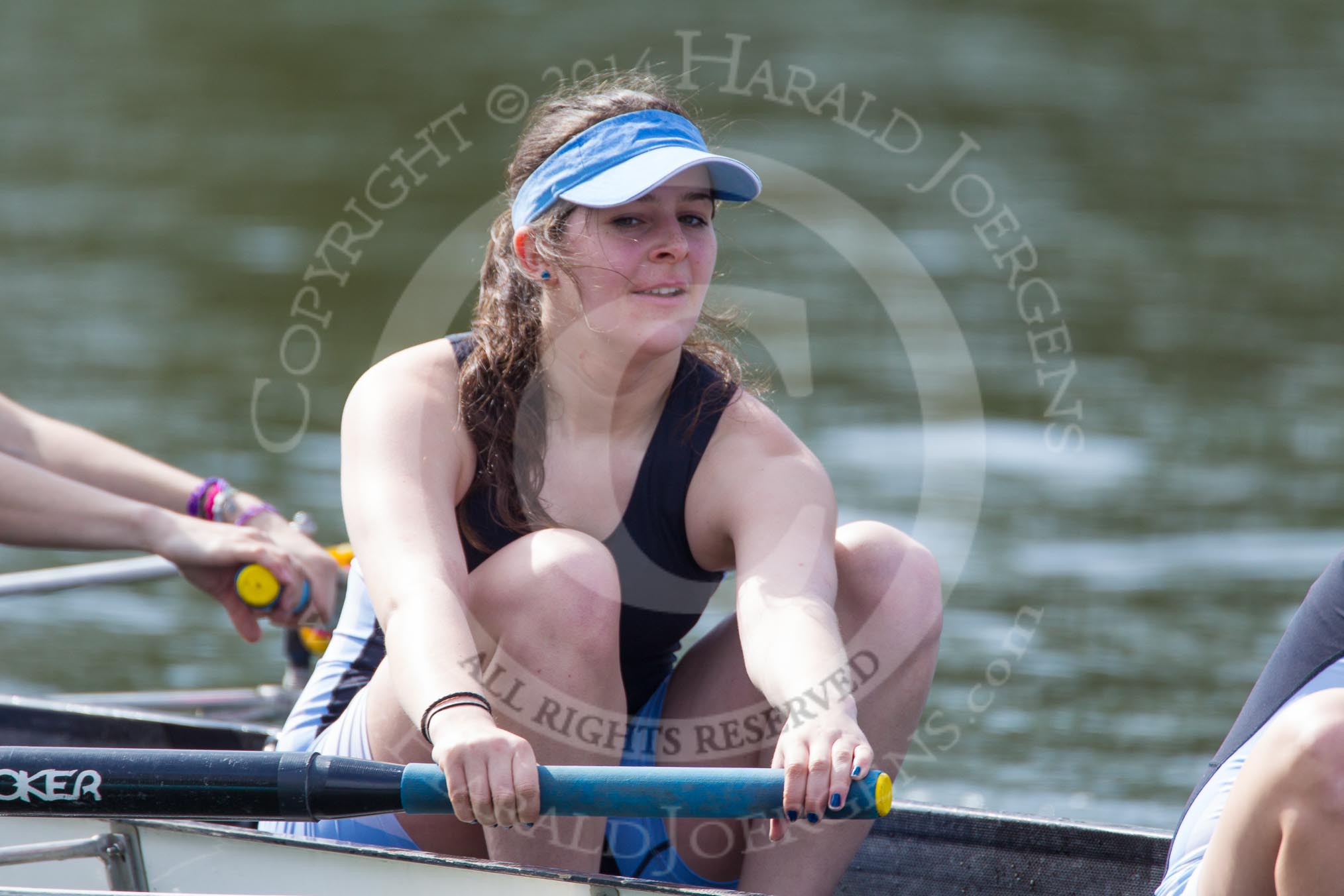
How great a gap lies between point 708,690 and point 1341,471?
173 inches

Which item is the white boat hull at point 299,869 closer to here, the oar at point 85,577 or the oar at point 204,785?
the oar at point 204,785

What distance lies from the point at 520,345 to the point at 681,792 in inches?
27.0

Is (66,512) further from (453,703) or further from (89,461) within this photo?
(453,703)

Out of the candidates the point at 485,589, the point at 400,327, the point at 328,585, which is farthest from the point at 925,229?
the point at 485,589

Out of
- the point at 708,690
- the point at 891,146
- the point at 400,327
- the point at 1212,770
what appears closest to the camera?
the point at 1212,770

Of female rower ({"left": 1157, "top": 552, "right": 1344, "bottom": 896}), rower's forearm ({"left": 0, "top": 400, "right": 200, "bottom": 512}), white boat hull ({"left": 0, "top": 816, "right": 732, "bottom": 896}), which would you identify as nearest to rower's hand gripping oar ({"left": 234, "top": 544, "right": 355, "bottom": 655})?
rower's forearm ({"left": 0, "top": 400, "right": 200, "bottom": 512})

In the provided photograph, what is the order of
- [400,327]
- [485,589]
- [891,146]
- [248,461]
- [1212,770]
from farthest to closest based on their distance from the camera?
[891,146]
[400,327]
[248,461]
[485,589]
[1212,770]

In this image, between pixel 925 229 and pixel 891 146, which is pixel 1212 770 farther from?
pixel 891 146

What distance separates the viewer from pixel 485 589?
76.2 inches

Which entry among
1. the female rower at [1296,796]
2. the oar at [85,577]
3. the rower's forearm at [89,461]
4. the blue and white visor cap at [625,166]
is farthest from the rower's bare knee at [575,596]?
the oar at [85,577]

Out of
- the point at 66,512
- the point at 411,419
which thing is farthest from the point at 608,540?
the point at 66,512

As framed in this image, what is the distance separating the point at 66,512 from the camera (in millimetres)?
2590

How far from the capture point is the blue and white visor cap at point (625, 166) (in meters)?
1.96

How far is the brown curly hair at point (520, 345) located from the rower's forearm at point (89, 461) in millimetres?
885
